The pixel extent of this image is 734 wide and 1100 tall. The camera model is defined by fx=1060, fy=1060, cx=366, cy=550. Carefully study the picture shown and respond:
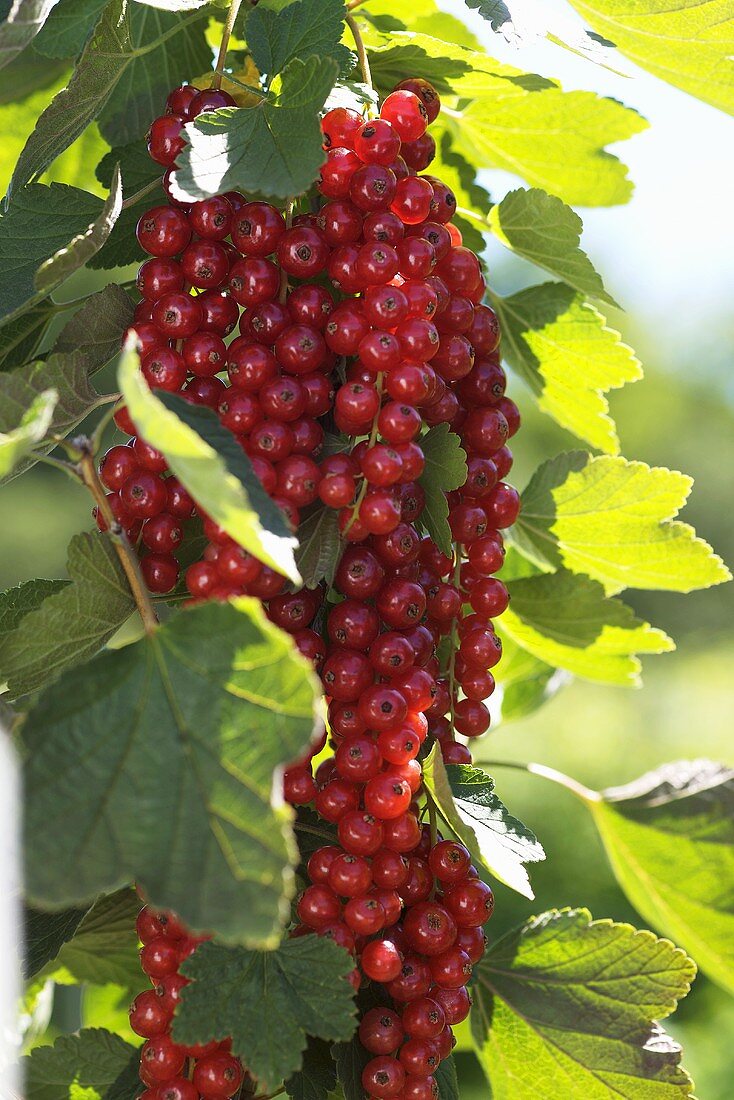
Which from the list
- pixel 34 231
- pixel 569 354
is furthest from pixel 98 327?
pixel 569 354

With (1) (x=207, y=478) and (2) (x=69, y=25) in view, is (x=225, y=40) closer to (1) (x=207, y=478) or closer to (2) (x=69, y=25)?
(2) (x=69, y=25)

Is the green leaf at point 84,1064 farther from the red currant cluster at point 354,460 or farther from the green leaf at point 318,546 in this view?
the green leaf at point 318,546

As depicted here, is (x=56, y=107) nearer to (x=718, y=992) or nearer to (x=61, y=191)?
(x=61, y=191)

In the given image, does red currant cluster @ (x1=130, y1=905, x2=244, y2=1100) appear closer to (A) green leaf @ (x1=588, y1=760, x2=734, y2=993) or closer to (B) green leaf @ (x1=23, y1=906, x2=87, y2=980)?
(B) green leaf @ (x1=23, y1=906, x2=87, y2=980)

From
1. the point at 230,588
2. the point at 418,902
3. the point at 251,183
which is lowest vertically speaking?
the point at 418,902

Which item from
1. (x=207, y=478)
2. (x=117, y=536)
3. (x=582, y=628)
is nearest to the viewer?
(x=207, y=478)

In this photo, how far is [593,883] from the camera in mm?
1956

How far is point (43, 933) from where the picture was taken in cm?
49

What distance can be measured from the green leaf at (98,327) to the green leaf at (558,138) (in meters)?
0.24

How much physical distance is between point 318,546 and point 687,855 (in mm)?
364

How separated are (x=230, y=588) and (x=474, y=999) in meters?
0.31

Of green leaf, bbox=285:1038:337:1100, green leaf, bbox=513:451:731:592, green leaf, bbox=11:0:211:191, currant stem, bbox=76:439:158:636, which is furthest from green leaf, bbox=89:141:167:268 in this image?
green leaf, bbox=285:1038:337:1100

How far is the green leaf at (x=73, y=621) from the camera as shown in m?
0.45

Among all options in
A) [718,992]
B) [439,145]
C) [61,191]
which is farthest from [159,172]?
[718,992]
